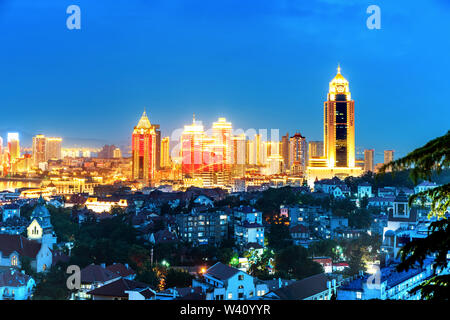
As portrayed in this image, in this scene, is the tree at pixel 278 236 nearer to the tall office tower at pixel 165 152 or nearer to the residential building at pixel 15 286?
the residential building at pixel 15 286

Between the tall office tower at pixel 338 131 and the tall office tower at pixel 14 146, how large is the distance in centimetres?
1724

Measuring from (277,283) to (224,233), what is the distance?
3.34 metres

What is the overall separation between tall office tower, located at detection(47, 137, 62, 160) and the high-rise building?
8.65 meters

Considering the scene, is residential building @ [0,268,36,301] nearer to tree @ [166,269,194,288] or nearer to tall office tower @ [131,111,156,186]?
tree @ [166,269,194,288]

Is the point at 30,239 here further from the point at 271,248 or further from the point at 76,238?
the point at 271,248

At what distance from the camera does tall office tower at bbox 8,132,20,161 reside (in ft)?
94.9

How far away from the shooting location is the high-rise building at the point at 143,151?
92.1ft

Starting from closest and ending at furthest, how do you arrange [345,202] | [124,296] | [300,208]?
[124,296]
[300,208]
[345,202]

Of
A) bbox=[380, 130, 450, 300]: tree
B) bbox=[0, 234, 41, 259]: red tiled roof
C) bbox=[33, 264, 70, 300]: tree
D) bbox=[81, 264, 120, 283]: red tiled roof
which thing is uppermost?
bbox=[380, 130, 450, 300]: tree

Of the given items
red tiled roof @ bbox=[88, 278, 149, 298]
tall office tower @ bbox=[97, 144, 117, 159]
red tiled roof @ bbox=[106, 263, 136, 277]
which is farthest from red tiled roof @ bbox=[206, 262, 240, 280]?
tall office tower @ bbox=[97, 144, 117, 159]

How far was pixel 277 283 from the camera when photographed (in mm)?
5883

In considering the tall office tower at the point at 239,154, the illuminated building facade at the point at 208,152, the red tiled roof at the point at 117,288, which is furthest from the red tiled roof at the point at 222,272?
the tall office tower at the point at 239,154

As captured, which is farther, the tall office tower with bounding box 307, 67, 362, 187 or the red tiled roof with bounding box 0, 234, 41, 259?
the tall office tower with bounding box 307, 67, 362, 187

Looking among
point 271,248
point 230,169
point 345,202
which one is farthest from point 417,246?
point 230,169
